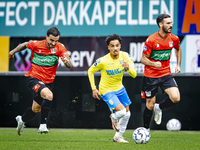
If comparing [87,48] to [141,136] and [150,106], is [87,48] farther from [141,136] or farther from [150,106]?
[141,136]

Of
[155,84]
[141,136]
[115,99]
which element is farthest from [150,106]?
[141,136]

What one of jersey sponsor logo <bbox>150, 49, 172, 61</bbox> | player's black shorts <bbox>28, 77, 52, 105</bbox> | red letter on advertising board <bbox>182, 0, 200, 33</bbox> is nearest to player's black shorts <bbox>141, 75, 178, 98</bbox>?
jersey sponsor logo <bbox>150, 49, 172, 61</bbox>

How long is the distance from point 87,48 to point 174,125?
10.3 ft

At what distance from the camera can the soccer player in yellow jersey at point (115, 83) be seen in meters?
6.64

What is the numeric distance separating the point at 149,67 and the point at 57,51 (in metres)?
1.82

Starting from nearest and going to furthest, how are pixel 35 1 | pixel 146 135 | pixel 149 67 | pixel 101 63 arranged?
1. pixel 146 135
2. pixel 101 63
3. pixel 149 67
4. pixel 35 1

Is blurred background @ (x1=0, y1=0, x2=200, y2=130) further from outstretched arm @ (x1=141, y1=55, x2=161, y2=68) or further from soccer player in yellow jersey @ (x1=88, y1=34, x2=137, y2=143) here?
soccer player in yellow jersey @ (x1=88, y1=34, x2=137, y2=143)

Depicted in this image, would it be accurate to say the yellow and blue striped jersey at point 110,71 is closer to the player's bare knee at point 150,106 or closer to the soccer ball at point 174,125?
the player's bare knee at point 150,106

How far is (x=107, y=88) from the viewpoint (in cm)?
691

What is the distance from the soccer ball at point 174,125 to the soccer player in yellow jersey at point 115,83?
9.27ft

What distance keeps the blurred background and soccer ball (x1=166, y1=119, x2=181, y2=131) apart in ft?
0.58

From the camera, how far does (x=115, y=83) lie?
22.7 ft

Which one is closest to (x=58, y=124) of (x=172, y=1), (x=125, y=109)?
(x=125, y=109)

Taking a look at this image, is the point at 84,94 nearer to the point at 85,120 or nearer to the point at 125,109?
the point at 85,120
